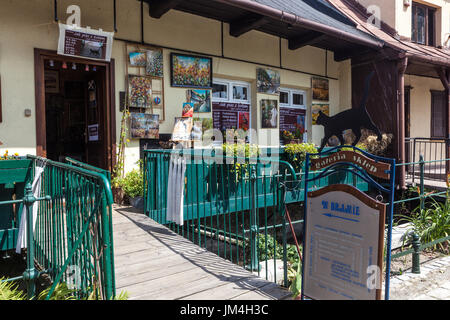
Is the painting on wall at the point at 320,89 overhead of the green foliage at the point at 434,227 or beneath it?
overhead

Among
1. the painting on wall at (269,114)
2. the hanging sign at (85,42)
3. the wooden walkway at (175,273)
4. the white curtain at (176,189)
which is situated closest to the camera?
the wooden walkway at (175,273)

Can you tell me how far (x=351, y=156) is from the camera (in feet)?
8.47

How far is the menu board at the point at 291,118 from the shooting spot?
352 inches

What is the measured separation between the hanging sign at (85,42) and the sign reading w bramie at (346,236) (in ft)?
14.5

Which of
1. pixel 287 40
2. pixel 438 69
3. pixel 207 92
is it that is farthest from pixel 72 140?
pixel 438 69

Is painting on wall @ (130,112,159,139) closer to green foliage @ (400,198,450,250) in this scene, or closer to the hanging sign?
the hanging sign

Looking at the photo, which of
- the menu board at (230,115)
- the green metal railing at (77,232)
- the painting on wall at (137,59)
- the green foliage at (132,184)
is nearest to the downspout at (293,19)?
the painting on wall at (137,59)

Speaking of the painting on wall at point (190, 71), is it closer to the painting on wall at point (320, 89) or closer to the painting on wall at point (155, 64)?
the painting on wall at point (155, 64)

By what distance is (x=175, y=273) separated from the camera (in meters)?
→ 3.36

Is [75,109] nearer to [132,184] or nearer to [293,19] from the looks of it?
[132,184]

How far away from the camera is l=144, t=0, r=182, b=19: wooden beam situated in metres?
6.07

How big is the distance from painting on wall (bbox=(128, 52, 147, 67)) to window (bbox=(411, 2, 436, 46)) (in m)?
8.70

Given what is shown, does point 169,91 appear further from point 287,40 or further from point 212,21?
point 287,40

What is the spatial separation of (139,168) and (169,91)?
1595mm
